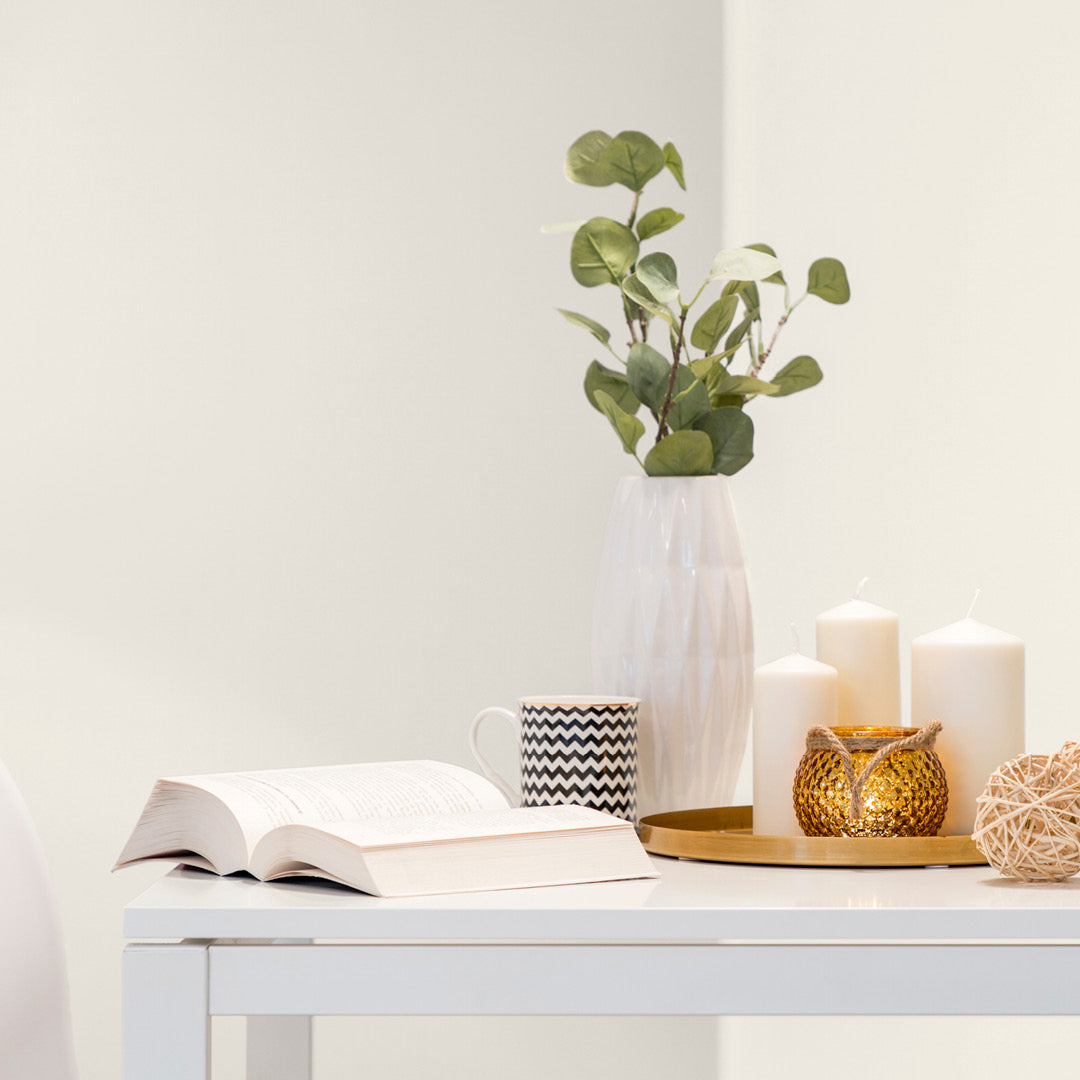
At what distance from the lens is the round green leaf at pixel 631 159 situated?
32.2 inches

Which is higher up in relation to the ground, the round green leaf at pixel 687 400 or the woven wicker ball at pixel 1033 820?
the round green leaf at pixel 687 400

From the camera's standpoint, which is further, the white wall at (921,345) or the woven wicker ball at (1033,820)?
the white wall at (921,345)

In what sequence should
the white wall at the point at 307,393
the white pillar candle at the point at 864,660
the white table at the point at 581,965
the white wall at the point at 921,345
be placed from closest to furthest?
the white table at the point at 581,965 < the white pillar candle at the point at 864,660 < the white wall at the point at 921,345 < the white wall at the point at 307,393

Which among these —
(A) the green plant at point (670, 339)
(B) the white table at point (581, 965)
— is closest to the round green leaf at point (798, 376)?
(A) the green plant at point (670, 339)

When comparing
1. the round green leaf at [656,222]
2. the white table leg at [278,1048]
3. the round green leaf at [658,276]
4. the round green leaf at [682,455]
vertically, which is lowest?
the white table leg at [278,1048]

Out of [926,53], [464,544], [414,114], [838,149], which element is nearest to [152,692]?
[464,544]

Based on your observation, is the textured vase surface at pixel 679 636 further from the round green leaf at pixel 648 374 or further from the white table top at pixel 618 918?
the white table top at pixel 618 918

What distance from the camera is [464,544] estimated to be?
171 centimetres

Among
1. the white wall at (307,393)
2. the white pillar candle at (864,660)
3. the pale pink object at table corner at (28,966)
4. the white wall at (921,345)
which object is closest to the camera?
the white pillar candle at (864,660)

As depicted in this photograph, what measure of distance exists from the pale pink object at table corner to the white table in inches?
16.3

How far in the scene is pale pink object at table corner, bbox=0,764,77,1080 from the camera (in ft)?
2.84

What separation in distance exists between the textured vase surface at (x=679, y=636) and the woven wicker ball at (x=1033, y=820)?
0.78 feet

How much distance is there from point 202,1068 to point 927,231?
1016 millimetres

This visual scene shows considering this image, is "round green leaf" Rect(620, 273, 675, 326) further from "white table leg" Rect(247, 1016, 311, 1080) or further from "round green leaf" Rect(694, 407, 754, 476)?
"white table leg" Rect(247, 1016, 311, 1080)
